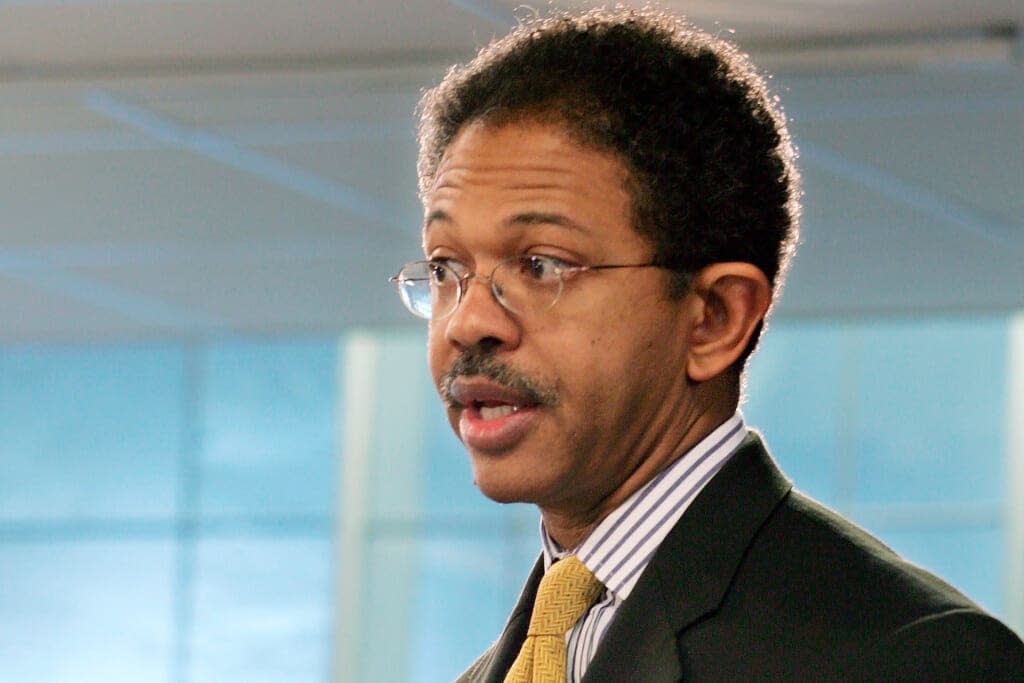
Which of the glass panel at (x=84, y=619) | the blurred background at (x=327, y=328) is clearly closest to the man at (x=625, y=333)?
the blurred background at (x=327, y=328)

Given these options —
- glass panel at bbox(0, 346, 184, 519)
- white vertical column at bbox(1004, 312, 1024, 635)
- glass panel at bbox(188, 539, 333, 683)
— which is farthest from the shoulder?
glass panel at bbox(0, 346, 184, 519)

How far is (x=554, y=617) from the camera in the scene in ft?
6.06

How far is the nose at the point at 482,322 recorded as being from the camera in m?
1.81

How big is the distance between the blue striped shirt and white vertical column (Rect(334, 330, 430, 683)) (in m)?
11.2

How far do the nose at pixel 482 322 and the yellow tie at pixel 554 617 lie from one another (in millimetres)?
237

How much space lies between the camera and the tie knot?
1.84 m

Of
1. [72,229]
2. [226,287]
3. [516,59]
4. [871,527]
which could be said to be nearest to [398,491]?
[871,527]

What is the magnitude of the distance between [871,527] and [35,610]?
8438 millimetres

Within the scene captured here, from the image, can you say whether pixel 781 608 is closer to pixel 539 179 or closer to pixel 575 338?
pixel 575 338

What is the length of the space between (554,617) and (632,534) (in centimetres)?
11

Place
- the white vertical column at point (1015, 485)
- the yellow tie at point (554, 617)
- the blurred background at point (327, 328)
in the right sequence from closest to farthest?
1. the yellow tie at point (554, 617)
2. the blurred background at point (327, 328)
3. the white vertical column at point (1015, 485)

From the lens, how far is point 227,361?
18.0 metres

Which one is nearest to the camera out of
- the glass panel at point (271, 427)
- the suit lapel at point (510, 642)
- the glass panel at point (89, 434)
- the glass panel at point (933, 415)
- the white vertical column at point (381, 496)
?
the suit lapel at point (510, 642)

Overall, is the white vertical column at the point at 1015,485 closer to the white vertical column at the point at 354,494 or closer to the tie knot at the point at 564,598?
the white vertical column at the point at 354,494
